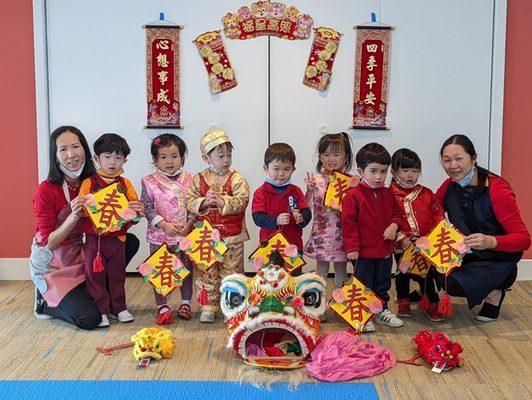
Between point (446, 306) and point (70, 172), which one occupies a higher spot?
point (70, 172)

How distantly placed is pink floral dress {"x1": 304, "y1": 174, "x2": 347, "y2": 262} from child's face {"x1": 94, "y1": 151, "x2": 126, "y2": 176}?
0.98m

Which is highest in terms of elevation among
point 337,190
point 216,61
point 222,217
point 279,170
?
point 216,61

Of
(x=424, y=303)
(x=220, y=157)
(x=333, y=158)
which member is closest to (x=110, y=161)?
(x=220, y=157)

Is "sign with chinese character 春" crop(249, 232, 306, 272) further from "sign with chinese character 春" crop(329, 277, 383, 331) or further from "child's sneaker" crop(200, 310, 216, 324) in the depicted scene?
"child's sneaker" crop(200, 310, 216, 324)

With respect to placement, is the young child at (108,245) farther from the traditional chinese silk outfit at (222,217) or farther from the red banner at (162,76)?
the red banner at (162,76)

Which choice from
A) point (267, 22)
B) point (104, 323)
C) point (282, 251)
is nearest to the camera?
point (282, 251)

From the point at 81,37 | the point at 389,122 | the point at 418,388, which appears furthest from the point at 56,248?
the point at 389,122

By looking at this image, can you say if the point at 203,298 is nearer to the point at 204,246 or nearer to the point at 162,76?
the point at 204,246

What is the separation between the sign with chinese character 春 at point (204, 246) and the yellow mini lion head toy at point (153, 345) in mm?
435

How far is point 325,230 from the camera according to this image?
325cm

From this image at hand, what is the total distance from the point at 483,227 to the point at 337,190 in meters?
0.73

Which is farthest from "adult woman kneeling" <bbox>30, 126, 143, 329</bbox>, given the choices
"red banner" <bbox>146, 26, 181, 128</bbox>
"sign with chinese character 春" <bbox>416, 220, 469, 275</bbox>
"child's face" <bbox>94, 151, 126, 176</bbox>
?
"sign with chinese character 春" <bbox>416, 220, 469, 275</bbox>

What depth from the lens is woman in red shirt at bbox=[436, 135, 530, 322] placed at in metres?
3.05

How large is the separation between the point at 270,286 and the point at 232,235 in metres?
0.62
